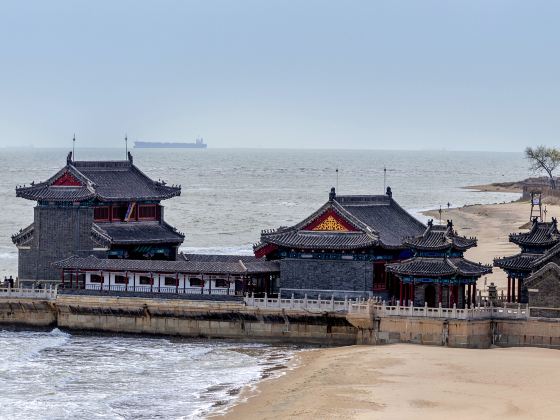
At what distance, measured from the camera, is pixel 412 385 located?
60844 millimetres

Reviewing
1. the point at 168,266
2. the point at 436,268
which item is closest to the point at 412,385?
the point at 436,268

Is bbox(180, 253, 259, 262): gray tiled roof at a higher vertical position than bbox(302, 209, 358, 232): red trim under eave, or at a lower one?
lower

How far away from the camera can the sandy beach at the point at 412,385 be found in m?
55.8

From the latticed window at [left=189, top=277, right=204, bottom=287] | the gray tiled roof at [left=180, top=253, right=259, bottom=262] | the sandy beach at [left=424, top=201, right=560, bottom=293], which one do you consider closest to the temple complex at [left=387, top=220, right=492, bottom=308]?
the gray tiled roof at [left=180, top=253, right=259, bottom=262]

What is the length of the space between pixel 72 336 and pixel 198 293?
24.1 feet

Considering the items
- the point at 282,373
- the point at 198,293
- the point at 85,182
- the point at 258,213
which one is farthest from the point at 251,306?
the point at 258,213

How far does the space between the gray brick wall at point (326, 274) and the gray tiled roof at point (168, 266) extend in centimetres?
118

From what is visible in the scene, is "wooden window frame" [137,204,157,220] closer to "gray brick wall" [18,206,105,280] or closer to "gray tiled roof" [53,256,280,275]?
"gray brick wall" [18,206,105,280]

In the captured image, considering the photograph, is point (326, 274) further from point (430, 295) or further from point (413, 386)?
point (413, 386)

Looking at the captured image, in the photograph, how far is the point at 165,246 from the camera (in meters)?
87.6

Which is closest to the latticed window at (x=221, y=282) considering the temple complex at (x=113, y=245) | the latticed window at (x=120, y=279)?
the temple complex at (x=113, y=245)

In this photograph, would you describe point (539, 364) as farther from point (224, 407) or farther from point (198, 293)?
point (198, 293)

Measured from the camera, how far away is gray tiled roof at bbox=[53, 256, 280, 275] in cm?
7862

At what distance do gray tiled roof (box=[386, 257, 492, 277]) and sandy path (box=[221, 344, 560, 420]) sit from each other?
427 cm
